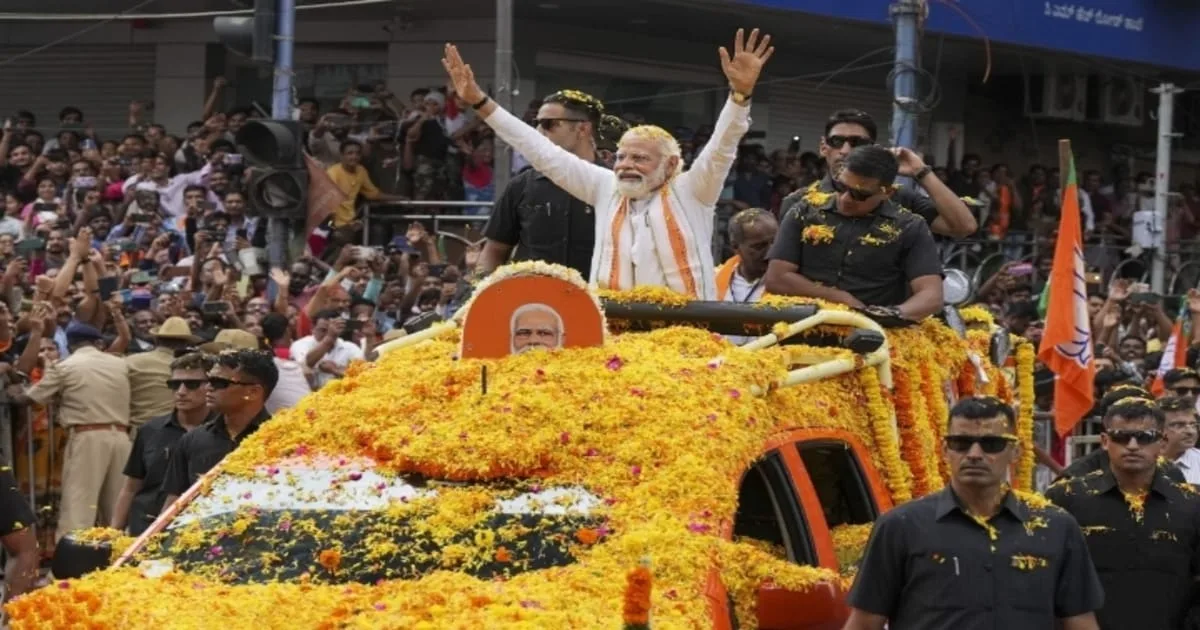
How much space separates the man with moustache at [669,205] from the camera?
920cm

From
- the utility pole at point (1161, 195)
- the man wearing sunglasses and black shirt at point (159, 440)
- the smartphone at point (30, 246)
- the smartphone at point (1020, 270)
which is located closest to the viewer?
the man wearing sunglasses and black shirt at point (159, 440)

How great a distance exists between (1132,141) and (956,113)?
3.69 metres

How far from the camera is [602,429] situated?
24.8 ft

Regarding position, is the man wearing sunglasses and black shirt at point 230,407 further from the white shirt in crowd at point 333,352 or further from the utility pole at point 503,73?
the utility pole at point 503,73

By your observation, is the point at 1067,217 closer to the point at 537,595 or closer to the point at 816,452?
the point at 816,452

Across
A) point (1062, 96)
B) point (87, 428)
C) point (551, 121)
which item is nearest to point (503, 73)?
point (87, 428)

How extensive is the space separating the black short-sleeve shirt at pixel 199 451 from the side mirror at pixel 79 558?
2.76 metres

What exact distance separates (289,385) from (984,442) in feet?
25.5

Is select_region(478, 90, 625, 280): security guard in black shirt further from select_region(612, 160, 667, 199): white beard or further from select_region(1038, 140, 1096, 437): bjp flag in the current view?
select_region(1038, 140, 1096, 437): bjp flag

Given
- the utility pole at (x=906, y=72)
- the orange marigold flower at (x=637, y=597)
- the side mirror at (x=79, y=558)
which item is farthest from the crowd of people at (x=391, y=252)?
the side mirror at (x=79, y=558)

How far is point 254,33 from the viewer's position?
58.4 ft

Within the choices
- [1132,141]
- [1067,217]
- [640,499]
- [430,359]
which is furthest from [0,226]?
[1132,141]

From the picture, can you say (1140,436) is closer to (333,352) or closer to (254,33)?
(333,352)

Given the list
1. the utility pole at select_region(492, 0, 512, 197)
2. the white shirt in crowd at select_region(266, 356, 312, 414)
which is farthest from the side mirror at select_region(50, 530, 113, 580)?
the utility pole at select_region(492, 0, 512, 197)
